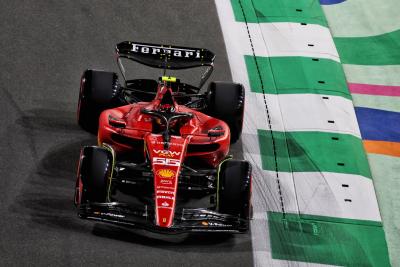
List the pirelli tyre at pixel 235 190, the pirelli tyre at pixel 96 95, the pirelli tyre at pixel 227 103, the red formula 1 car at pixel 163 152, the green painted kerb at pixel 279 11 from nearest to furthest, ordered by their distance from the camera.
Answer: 1. the red formula 1 car at pixel 163 152
2. the pirelli tyre at pixel 235 190
3. the pirelli tyre at pixel 96 95
4. the pirelli tyre at pixel 227 103
5. the green painted kerb at pixel 279 11

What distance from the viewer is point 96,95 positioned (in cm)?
982

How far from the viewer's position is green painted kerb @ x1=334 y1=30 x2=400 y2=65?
12.4m

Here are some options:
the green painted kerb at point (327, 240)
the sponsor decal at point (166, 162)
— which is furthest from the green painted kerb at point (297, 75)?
the sponsor decal at point (166, 162)

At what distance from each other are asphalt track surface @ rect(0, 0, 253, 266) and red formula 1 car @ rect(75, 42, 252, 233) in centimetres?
35

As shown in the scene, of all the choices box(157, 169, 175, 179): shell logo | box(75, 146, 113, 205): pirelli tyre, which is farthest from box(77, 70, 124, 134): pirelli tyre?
box(157, 169, 175, 179): shell logo

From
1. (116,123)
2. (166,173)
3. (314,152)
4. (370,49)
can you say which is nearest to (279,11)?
(370,49)

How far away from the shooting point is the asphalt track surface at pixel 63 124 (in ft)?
27.8

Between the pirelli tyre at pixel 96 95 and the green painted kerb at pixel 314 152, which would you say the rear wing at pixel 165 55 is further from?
the green painted kerb at pixel 314 152

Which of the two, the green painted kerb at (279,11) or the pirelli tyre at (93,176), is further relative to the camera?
the green painted kerb at (279,11)

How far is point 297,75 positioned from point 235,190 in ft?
11.9

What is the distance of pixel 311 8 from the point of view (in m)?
13.3

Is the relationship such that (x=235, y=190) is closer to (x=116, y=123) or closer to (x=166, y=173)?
(x=166, y=173)

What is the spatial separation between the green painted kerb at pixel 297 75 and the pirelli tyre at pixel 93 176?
334cm

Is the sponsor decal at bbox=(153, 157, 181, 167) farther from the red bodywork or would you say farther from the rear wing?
the rear wing
